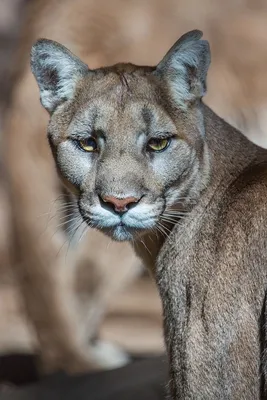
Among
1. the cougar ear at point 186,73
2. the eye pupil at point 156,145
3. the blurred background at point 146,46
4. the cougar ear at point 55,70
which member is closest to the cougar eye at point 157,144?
the eye pupil at point 156,145

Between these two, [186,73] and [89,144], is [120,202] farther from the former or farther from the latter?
[186,73]

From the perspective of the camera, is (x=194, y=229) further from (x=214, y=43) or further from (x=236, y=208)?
(x=214, y=43)

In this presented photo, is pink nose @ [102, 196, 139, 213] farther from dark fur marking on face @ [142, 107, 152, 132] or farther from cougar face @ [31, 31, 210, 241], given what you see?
dark fur marking on face @ [142, 107, 152, 132]

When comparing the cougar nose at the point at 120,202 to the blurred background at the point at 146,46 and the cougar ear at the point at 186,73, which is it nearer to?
the cougar ear at the point at 186,73

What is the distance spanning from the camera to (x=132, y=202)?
2.76 meters

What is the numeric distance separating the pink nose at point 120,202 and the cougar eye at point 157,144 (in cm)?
18

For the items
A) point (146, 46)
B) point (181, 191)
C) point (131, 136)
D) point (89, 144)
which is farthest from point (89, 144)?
point (146, 46)

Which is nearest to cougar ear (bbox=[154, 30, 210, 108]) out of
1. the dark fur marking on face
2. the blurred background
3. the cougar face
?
the cougar face

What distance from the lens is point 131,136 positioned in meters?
2.81

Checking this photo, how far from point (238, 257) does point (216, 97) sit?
7.19 ft

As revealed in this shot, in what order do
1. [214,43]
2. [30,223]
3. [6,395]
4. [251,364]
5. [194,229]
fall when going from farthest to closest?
[214,43] → [30,223] → [6,395] → [194,229] → [251,364]

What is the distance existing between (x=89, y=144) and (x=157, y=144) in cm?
20

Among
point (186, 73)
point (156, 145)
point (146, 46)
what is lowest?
point (156, 145)

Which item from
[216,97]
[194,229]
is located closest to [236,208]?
[194,229]
